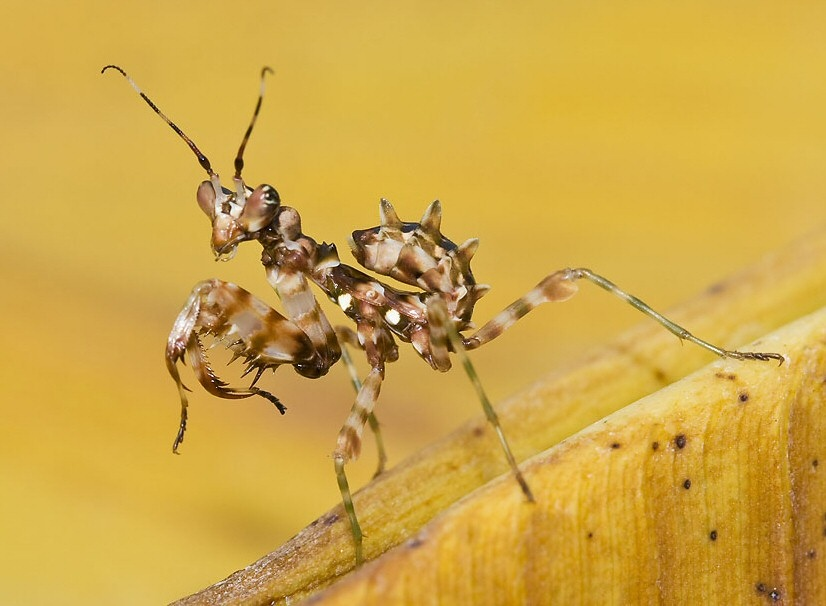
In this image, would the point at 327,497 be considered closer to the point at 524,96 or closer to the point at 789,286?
the point at 789,286

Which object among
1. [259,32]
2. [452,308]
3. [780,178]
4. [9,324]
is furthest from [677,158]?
[9,324]

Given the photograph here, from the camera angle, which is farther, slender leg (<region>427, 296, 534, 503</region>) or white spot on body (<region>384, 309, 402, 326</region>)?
white spot on body (<region>384, 309, 402, 326</region>)

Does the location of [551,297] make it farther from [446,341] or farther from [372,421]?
[372,421]

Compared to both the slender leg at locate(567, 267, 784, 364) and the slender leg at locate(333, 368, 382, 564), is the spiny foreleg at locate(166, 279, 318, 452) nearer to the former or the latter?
the slender leg at locate(333, 368, 382, 564)

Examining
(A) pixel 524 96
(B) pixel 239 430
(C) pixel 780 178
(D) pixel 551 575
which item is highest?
(A) pixel 524 96

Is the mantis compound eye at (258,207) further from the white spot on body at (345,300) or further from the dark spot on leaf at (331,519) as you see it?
the dark spot on leaf at (331,519)

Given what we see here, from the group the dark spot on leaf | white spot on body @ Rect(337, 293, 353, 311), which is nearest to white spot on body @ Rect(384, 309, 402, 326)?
white spot on body @ Rect(337, 293, 353, 311)

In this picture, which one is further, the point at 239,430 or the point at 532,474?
the point at 239,430

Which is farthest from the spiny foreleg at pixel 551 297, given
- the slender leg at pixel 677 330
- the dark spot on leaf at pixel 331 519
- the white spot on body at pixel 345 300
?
the dark spot on leaf at pixel 331 519
